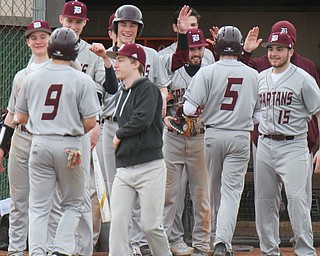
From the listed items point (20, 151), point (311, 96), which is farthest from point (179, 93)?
point (20, 151)

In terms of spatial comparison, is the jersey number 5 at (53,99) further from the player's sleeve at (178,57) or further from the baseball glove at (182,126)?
the player's sleeve at (178,57)

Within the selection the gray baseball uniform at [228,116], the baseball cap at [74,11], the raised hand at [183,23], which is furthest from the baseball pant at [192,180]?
the baseball cap at [74,11]

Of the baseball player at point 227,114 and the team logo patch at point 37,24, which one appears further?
the baseball player at point 227,114

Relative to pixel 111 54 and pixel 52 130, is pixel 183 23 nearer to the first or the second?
pixel 111 54

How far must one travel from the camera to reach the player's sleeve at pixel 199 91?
810 cm

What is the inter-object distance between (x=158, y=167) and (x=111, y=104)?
4.47 feet

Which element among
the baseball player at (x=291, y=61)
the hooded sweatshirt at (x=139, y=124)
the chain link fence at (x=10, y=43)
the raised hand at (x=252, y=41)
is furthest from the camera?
the chain link fence at (x=10, y=43)

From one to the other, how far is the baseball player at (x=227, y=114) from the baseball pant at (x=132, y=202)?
1.08 m

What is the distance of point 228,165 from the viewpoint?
8.16 metres

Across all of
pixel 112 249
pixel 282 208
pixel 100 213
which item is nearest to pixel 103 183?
pixel 100 213

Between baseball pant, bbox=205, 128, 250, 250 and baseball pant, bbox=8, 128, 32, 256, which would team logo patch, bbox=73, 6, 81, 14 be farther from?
baseball pant, bbox=205, 128, 250, 250

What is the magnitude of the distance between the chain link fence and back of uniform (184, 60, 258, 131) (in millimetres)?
2152

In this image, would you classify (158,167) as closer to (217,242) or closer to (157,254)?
(157,254)

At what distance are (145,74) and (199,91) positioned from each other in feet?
1.82
